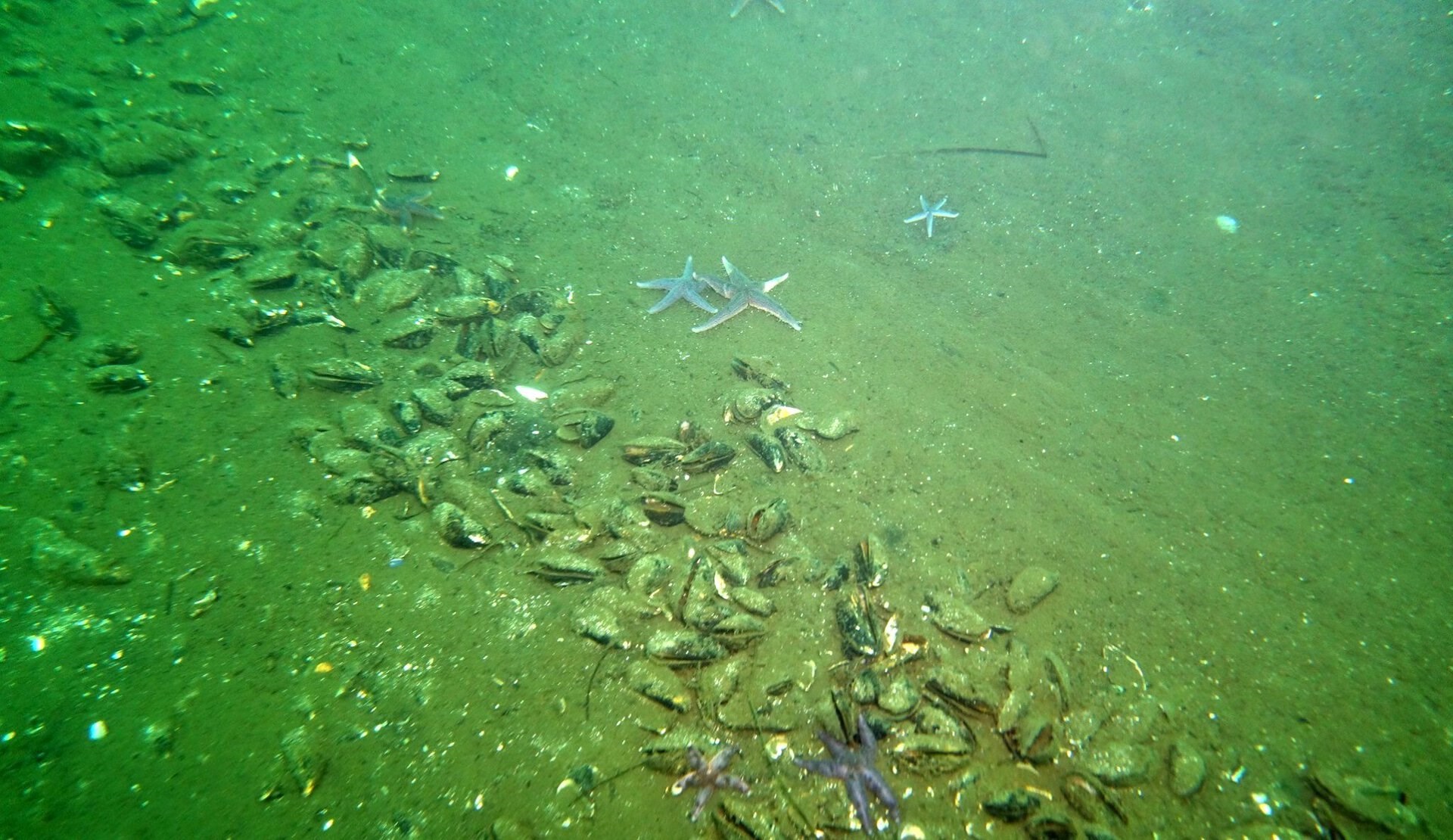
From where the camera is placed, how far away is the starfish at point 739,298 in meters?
5.21

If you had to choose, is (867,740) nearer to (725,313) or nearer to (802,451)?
(802,451)

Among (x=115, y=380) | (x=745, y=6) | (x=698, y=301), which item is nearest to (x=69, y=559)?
(x=115, y=380)

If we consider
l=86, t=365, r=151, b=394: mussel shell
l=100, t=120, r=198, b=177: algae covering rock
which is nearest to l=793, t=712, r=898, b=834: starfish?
l=86, t=365, r=151, b=394: mussel shell

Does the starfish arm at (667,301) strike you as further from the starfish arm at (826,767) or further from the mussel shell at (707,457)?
the starfish arm at (826,767)

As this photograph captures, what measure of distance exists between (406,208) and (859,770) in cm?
640

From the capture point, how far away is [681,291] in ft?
17.5

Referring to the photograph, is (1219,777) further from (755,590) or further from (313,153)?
(313,153)

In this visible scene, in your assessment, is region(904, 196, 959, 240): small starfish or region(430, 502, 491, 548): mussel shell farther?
region(904, 196, 959, 240): small starfish

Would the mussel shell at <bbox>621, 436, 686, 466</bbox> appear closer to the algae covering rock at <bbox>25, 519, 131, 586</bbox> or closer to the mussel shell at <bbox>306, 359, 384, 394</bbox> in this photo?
the mussel shell at <bbox>306, 359, 384, 394</bbox>

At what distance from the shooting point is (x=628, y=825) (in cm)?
255

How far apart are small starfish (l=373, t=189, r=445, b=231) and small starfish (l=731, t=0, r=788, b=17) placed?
6149mm

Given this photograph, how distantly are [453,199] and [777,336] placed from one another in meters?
4.15

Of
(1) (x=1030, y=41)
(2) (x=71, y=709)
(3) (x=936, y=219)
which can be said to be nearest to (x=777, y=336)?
(3) (x=936, y=219)

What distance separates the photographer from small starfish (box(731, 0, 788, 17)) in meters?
8.86
